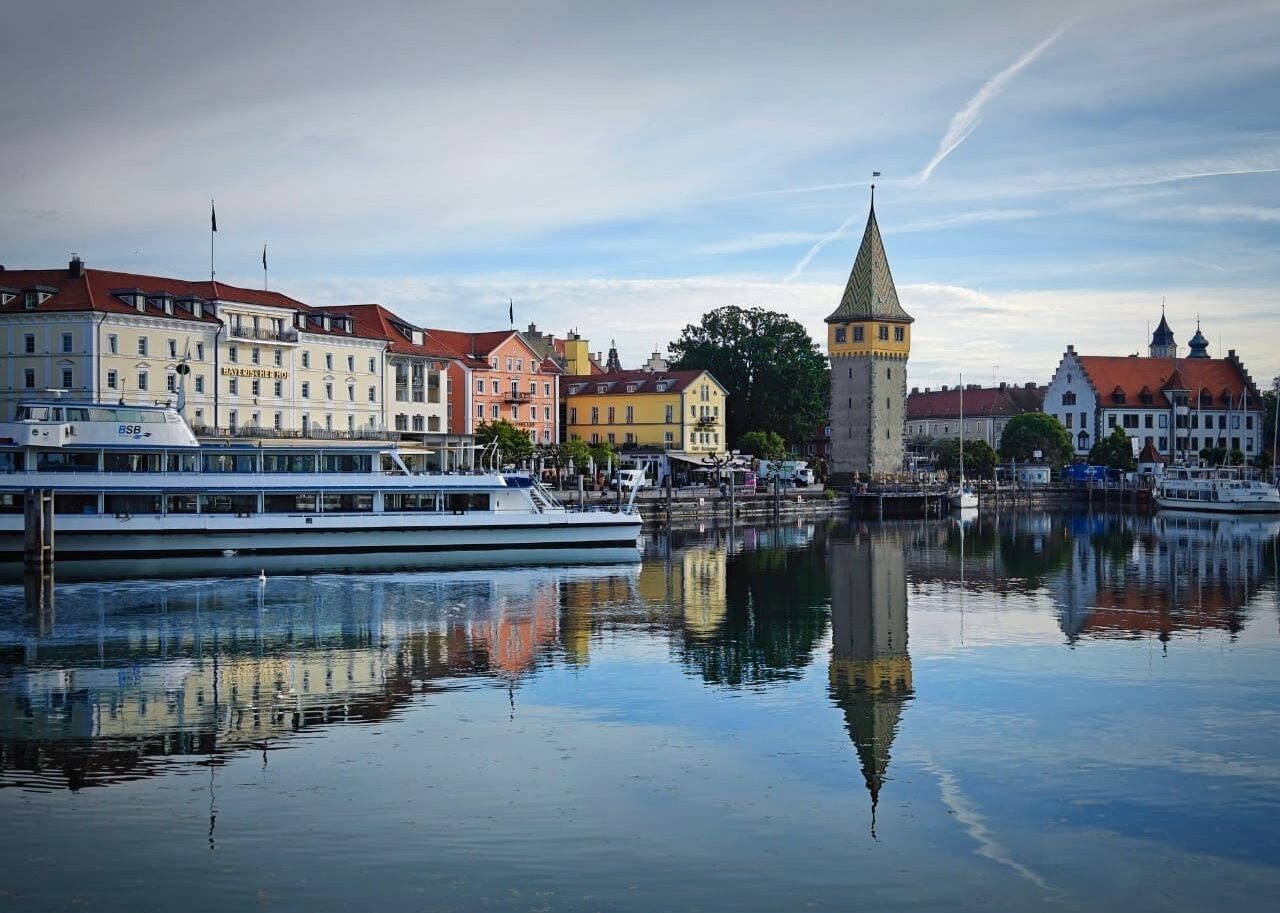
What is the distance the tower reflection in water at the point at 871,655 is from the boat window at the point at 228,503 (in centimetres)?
2254

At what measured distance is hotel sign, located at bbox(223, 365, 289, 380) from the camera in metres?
71.0

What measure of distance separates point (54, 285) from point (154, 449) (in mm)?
20615

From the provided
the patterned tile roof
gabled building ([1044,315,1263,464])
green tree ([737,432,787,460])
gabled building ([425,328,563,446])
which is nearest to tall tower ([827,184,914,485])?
the patterned tile roof

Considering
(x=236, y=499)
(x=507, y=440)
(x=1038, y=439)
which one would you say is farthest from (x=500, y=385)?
(x=1038, y=439)

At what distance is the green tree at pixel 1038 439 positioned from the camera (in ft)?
424

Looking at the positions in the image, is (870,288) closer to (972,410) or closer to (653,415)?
(653,415)

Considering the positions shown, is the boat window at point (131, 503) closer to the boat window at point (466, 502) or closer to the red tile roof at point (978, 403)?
the boat window at point (466, 502)

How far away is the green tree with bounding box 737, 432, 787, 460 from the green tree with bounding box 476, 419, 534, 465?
2555cm

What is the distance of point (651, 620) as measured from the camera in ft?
125

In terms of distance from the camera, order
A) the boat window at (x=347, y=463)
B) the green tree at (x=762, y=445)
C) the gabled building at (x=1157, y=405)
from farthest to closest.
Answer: the gabled building at (x=1157, y=405) → the green tree at (x=762, y=445) → the boat window at (x=347, y=463)

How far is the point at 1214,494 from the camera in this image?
101 metres

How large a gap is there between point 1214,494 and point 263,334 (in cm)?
6939

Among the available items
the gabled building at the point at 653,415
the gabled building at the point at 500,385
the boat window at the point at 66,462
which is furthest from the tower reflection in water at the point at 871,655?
the gabled building at the point at 653,415

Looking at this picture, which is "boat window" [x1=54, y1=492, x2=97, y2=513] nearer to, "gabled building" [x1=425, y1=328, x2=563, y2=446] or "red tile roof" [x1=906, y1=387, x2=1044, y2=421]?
"gabled building" [x1=425, y1=328, x2=563, y2=446]
